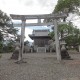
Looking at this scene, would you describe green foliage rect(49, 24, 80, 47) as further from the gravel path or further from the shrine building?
the gravel path

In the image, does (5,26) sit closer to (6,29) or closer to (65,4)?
(6,29)

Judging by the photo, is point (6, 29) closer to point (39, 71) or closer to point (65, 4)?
point (65, 4)

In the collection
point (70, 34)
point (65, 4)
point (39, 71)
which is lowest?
point (39, 71)

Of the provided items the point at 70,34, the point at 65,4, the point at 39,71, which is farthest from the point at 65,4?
the point at 39,71

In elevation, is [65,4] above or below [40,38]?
above

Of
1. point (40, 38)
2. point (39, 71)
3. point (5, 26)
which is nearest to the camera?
point (39, 71)

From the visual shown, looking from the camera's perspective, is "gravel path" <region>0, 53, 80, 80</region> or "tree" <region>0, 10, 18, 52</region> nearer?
"gravel path" <region>0, 53, 80, 80</region>

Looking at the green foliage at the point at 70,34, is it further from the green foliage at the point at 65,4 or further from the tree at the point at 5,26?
the tree at the point at 5,26

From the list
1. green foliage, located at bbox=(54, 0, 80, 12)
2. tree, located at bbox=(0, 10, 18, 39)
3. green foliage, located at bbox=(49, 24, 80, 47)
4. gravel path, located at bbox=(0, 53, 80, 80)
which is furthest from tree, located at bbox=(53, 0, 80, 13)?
gravel path, located at bbox=(0, 53, 80, 80)

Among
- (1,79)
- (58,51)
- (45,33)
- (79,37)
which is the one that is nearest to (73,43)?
(79,37)

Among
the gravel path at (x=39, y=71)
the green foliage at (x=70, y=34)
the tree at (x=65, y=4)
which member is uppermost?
the tree at (x=65, y=4)

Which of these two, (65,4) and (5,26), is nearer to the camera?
(65,4)

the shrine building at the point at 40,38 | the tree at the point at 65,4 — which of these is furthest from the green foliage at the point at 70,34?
the shrine building at the point at 40,38

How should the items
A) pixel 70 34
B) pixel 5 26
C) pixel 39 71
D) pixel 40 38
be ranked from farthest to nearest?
pixel 40 38 → pixel 5 26 → pixel 70 34 → pixel 39 71
